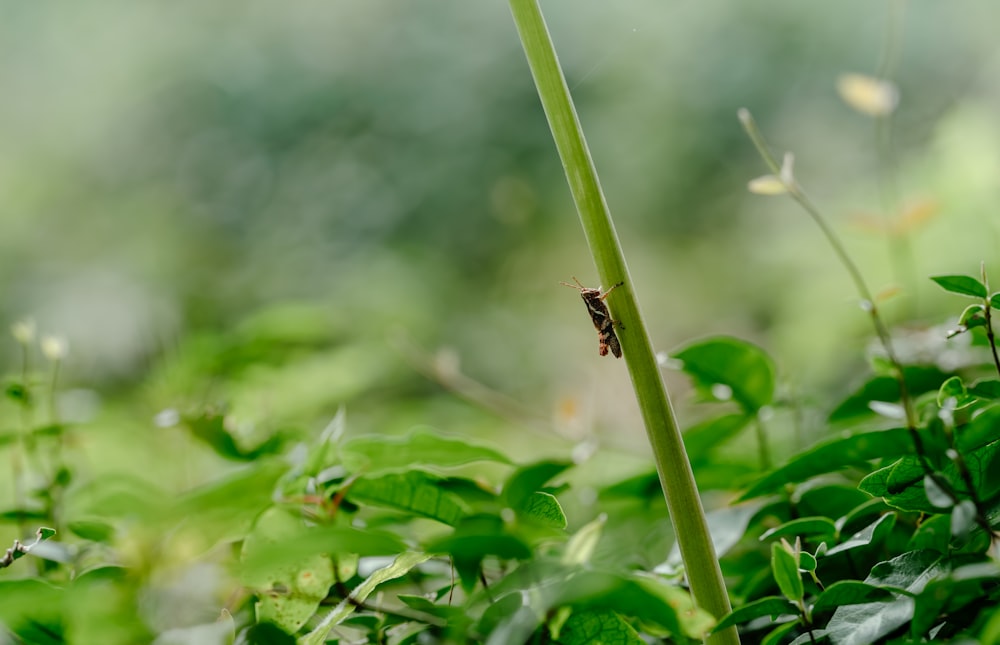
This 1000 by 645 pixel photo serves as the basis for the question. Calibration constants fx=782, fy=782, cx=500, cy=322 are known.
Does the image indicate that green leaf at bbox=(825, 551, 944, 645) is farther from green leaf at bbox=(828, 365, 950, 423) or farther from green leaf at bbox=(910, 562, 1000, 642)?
green leaf at bbox=(828, 365, 950, 423)

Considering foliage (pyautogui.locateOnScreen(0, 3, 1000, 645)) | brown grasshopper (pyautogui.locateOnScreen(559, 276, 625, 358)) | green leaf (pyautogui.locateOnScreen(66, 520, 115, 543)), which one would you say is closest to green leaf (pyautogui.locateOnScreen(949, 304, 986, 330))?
foliage (pyautogui.locateOnScreen(0, 3, 1000, 645))

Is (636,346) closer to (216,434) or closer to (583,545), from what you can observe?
(583,545)

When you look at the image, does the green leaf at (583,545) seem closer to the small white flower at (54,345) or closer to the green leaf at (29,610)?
the green leaf at (29,610)

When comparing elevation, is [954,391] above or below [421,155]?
below

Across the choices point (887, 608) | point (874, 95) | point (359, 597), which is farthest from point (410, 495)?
point (874, 95)

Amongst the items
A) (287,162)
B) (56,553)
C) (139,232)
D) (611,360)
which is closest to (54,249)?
(139,232)

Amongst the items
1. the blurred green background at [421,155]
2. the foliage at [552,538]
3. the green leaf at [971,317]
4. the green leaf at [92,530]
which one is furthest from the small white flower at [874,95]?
the blurred green background at [421,155]

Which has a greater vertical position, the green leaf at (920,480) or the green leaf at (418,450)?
the green leaf at (920,480)
